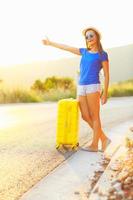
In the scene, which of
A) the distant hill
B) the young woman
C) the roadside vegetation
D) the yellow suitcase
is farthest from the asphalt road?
the distant hill

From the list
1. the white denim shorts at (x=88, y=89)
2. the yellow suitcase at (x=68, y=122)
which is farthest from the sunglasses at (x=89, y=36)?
the yellow suitcase at (x=68, y=122)

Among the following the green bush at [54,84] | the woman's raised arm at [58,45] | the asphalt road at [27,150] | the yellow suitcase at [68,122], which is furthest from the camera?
the green bush at [54,84]

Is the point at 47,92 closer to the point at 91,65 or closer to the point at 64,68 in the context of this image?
the point at 91,65

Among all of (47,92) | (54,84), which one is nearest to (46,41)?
(47,92)

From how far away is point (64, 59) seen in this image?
104 m

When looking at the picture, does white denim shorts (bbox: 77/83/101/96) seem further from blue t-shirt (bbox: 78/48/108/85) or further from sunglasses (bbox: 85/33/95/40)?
sunglasses (bbox: 85/33/95/40)

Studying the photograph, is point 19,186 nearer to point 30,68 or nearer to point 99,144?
point 99,144

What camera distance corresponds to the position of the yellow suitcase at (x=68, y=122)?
967 centimetres

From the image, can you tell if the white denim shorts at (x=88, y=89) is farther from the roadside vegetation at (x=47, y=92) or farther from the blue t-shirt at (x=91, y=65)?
the roadside vegetation at (x=47, y=92)

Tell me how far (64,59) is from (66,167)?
9647 centimetres

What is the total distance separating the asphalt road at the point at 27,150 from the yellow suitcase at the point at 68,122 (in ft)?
0.60

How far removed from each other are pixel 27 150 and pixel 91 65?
1.61 m

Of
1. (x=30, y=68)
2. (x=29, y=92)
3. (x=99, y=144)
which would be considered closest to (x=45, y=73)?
(x=30, y=68)

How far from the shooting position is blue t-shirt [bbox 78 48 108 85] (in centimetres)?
941
